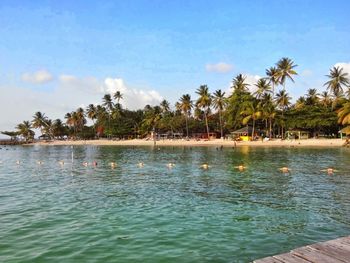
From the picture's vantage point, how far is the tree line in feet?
317

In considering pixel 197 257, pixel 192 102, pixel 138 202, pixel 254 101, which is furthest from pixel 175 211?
pixel 192 102

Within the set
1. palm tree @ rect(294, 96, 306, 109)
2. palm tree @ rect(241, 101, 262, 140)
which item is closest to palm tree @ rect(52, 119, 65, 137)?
palm tree @ rect(241, 101, 262, 140)

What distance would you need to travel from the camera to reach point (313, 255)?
8188mm

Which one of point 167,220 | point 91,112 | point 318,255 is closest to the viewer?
point 318,255

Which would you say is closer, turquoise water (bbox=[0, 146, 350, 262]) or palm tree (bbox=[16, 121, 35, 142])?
turquoise water (bbox=[0, 146, 350, 262])

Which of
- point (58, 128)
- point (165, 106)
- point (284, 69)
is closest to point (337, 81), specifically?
point (284, 69)

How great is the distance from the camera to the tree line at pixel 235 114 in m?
96.8

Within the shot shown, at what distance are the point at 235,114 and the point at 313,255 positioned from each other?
105m

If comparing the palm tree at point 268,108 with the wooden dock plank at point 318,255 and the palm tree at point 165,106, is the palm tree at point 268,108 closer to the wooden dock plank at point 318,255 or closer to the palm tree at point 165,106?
the palm tree at point 165,106

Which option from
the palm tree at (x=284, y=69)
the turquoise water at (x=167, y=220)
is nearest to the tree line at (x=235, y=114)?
the palm tree at (x=284, y=69)

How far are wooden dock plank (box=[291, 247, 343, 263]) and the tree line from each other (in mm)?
70476

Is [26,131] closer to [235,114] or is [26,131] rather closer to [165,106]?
[165,106]

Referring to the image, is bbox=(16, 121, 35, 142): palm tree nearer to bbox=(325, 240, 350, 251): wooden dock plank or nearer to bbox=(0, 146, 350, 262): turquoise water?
bbox=(0, 146, 350, 262): turquoise water

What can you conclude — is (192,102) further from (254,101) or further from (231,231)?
(231,231)
